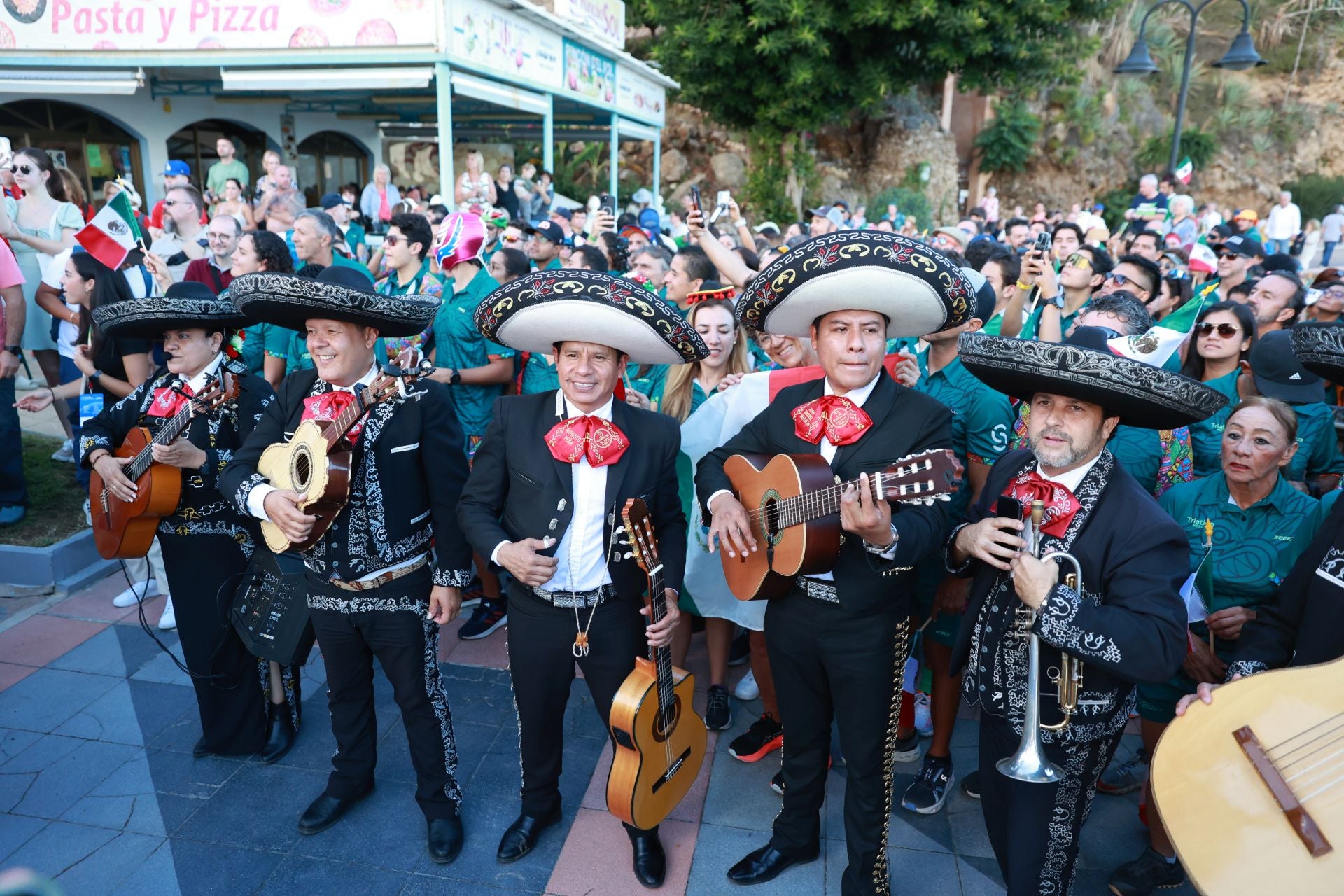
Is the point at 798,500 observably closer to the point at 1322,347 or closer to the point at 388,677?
the point at 1322,347

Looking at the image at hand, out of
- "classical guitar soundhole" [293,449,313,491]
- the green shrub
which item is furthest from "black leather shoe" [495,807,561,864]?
the green shrub

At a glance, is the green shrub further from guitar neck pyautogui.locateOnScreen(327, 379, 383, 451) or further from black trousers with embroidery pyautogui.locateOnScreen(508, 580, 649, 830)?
guitar neck pyautogui.locateOnScreen(327, 379, 383, 451)

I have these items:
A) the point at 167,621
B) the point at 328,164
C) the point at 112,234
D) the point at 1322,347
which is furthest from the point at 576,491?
the point at 328,164

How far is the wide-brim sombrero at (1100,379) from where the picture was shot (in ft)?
7.87

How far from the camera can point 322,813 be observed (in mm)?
3754

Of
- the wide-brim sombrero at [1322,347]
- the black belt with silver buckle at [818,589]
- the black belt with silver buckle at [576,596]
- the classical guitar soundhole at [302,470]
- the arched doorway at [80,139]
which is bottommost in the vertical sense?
the black belt with silver buckle at [576,596]

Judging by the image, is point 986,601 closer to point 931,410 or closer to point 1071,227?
point 931,410

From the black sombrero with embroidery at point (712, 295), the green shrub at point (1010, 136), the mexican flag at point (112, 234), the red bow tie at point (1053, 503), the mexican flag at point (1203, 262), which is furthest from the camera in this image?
the green shrub at point (1010, 136)

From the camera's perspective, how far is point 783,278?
305 centimetres

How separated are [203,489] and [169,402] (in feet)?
1.52

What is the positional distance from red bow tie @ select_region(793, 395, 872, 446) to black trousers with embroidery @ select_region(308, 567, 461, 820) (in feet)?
5.81

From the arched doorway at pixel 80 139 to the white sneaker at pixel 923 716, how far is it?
53.8 feet

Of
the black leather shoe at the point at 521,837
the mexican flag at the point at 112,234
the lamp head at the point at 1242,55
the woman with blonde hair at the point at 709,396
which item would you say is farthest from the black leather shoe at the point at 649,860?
the lamp head at the point at 1242,55

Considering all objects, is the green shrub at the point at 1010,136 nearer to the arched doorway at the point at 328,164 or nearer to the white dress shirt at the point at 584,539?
the arched doorway at the point at 328,164
